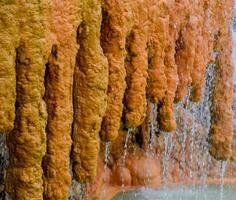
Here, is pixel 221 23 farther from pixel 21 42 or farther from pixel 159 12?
pixel 21 42

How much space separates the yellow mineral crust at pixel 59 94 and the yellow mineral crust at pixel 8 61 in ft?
0.72

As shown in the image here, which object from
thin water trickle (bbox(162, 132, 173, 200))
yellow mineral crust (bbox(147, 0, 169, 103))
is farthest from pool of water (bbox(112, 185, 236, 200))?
yellow mineral crust (bbox(147, 0, 169, 103))

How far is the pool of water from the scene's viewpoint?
5535 millimetres

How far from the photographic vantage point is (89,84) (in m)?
3.10

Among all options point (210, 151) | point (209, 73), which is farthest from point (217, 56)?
point (210, 151)

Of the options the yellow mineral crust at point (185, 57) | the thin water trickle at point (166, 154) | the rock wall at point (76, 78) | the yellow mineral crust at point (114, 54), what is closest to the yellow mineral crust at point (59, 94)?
the rock wall at point (76, 78)

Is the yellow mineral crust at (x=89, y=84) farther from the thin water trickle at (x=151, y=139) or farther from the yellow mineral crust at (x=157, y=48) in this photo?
the thin water trickle at (x=151, y=139)

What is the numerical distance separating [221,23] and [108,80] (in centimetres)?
221

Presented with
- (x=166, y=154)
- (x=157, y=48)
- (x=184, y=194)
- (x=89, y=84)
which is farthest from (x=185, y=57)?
(x=166, y=154)

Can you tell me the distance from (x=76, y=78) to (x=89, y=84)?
0.07 metres

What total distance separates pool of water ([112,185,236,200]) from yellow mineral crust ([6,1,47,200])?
2.77 meters

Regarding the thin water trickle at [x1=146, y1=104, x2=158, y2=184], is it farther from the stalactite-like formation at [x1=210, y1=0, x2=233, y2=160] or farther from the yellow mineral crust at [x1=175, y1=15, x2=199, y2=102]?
the yellow mineral crust at [x1=175, y1=15, x2=199, y2=102]

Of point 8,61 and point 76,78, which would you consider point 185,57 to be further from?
point 8,61

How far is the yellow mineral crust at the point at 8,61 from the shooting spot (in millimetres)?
2609
